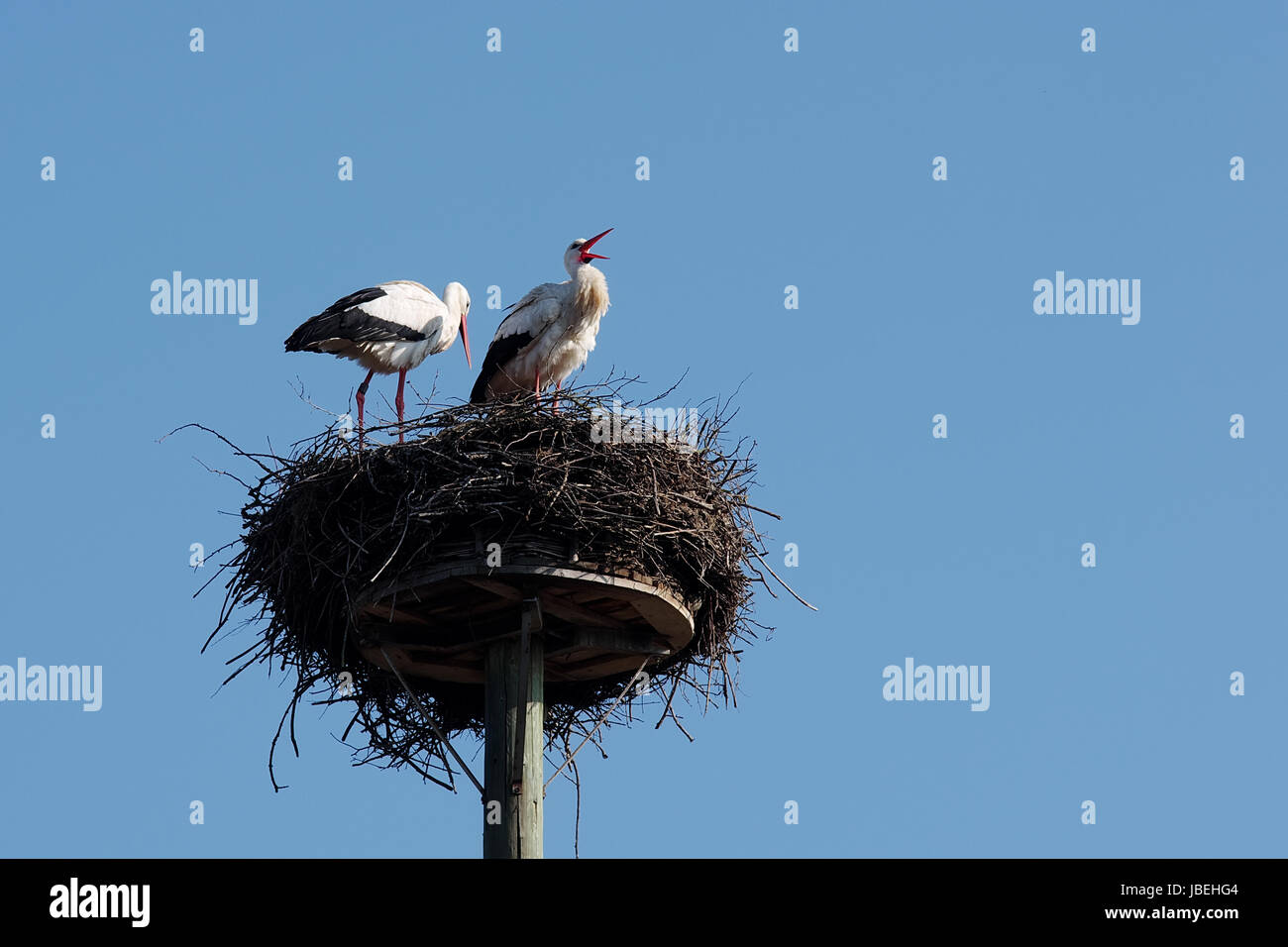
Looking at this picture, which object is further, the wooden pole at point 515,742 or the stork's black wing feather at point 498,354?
the stork's black wing feather at point 498,354

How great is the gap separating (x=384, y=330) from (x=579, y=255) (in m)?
1.84

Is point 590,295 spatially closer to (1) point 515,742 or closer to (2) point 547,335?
(2) point 547,335

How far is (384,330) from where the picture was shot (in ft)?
48.0

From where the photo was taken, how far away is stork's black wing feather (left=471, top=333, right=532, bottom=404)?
1481cm

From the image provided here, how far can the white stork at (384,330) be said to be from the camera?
1427 cm

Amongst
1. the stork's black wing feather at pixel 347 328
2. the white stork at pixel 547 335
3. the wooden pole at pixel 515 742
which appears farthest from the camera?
the white stork at pixel 547 335

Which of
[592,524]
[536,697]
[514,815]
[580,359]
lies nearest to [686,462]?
[592,524]

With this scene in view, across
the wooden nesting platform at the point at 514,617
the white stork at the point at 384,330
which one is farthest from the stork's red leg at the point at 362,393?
the wooden nesting platform at the point at 514,617

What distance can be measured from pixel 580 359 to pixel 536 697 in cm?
451

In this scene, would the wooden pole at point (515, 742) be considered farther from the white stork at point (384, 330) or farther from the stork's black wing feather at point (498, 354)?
the stork's black wing feather at point (498, 354)

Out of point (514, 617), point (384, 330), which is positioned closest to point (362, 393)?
point (384, 330)

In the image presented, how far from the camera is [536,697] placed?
11102 mm

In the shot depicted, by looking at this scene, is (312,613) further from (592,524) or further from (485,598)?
(592,524)

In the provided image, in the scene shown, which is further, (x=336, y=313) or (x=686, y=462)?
(x=336, y=313)
